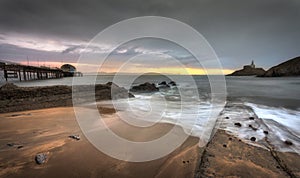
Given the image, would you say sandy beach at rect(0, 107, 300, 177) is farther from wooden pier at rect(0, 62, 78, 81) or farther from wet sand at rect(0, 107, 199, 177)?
wooden pier at rect(0, 62, 78, 81)

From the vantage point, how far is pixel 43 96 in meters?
9.59

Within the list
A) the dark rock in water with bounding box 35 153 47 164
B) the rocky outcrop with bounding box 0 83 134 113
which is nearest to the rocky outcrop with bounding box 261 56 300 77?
the rocky outcrop with bounding box 0 83 134 113

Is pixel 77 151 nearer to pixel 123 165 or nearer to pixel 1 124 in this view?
pixel 123 165

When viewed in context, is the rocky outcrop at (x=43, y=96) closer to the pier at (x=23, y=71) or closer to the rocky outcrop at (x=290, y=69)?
the pier at (x=23, y=71)

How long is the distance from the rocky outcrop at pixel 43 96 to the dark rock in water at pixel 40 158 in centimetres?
604

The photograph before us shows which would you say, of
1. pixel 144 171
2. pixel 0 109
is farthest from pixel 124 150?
pixel 0 109

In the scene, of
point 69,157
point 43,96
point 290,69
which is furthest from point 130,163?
point 290,69

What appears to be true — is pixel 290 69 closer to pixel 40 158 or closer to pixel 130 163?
pixel 130 163

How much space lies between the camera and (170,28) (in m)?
9.28

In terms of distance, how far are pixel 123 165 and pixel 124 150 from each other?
2.24 ft

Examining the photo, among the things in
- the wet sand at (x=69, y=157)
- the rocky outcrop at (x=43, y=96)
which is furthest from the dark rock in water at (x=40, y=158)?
the rocky outcrop at (x=43, y=96)

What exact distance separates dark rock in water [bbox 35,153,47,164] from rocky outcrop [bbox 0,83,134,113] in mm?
6040

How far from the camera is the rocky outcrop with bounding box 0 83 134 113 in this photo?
821 centimetres

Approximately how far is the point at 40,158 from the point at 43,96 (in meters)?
7.48
